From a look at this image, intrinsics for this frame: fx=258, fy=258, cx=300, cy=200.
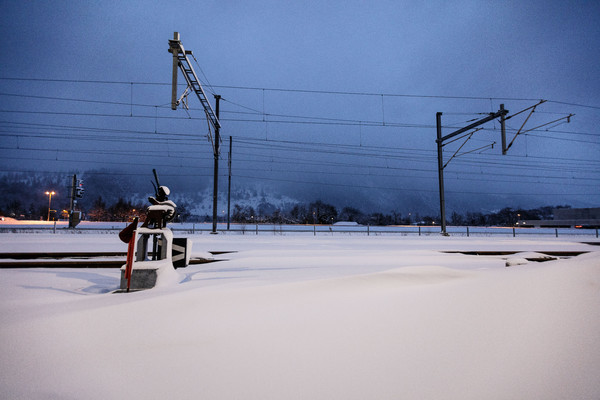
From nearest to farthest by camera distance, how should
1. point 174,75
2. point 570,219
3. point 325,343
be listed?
point 325,343, point 174,75, point 570,219

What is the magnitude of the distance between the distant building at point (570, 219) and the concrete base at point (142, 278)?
9164 cm

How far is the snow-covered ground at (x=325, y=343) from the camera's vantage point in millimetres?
1475

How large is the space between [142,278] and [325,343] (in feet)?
10.2

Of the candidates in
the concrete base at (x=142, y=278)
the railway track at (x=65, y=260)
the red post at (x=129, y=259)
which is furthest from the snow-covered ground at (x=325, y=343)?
the railway track at (x=65, y=260)

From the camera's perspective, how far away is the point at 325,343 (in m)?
1.90

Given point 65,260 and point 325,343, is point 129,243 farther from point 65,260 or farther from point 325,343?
point 65,260

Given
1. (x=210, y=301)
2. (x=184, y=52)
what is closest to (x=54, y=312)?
(x=210, y=301)

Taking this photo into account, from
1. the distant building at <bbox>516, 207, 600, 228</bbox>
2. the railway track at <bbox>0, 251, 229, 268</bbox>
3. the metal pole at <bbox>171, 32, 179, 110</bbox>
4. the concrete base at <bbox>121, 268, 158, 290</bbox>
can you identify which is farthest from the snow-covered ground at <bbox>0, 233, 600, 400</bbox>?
the distant building at <bbox>516, 207, 600, 228</bbox>

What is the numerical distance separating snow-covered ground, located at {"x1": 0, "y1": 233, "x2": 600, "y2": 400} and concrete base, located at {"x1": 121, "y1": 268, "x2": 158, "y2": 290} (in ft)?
2.46

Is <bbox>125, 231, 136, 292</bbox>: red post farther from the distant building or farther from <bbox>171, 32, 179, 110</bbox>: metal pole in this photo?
the distant building

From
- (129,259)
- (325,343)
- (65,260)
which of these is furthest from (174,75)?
(325,343)

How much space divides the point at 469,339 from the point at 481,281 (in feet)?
3.41

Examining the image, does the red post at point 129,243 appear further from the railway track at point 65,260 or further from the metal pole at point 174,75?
the metal pole at point 174,75

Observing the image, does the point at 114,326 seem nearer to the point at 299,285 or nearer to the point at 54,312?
the point at 54,312
